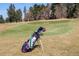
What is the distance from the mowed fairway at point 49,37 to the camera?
327 cm

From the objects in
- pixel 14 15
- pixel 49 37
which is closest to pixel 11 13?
pixel 14 15

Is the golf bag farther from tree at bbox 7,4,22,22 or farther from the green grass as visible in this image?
tree at bbox 7,4,22,22

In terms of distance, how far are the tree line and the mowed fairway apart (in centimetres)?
4

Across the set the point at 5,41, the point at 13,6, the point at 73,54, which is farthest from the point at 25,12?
the point at 73,54

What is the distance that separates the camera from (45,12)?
3279mm

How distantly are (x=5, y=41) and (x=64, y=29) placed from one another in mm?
577

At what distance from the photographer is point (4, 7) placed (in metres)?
3.25

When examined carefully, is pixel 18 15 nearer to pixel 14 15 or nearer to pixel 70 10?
pixel 14 15

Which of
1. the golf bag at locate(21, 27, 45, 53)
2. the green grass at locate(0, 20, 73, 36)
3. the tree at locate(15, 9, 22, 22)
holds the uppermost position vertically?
the tree at locate(15, 9, 22, 22)

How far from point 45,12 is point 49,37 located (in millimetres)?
243

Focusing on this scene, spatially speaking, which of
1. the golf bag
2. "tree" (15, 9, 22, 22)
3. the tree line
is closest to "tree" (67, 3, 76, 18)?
the tree line

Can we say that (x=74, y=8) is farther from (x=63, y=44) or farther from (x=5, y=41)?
(x=5, y=41)

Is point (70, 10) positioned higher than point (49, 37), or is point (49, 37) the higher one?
point (70, 10)

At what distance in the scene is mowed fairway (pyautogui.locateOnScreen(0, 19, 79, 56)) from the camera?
3.27 meters
